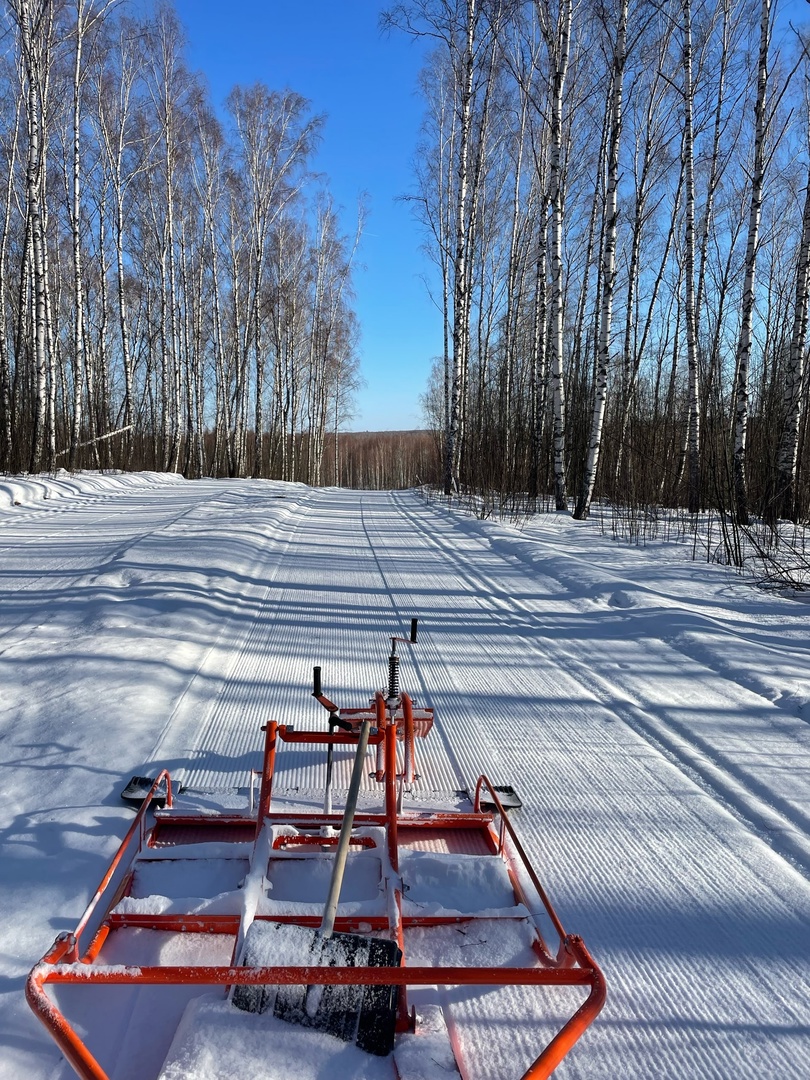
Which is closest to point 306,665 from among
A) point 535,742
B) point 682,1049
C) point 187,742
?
point 187,742

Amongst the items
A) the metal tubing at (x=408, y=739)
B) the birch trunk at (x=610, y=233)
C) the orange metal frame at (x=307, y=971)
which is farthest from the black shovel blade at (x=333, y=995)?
the birch trunk at (x=610, y=233)

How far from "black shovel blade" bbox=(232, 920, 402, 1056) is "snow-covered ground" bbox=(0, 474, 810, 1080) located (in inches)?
18.3

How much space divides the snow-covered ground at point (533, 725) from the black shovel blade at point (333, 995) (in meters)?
0.47

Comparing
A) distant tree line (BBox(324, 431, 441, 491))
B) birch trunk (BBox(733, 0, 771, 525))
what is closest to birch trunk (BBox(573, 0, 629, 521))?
birch trunk (BBox(733, 0, 771, 525))

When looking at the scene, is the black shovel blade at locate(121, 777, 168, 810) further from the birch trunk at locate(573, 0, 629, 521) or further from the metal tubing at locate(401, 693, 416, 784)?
the birch trunk at locate(573, 0, 629, 521)

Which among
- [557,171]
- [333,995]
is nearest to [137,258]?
[557,171]

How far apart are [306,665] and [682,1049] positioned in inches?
113

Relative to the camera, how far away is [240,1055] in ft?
4.55

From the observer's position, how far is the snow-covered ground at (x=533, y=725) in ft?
5.94

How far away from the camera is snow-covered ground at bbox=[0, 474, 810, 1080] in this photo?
1811 millimetres

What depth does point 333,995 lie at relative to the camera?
1477mm

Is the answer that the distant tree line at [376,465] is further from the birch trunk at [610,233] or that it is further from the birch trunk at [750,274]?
the birch trunk at [750,274]

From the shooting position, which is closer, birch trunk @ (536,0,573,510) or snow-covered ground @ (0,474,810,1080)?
snow-covered ground @ (0,474,810,1080)

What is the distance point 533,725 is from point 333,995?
6.80 feet
